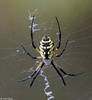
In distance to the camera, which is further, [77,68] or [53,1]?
[77,68]

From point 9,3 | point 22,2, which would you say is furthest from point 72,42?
point 9,3

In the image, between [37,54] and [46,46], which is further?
[37,54]

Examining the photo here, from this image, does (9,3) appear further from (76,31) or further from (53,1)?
(76,31)

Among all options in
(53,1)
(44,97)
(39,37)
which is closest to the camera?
(39,37)

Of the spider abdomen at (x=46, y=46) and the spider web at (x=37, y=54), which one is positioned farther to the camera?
the spider web at (x=37, y=54)

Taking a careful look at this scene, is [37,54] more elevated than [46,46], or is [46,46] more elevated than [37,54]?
[46,46]

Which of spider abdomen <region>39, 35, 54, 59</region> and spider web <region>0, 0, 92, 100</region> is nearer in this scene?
spider abdomen <region>39, 35, 54, 59</region>

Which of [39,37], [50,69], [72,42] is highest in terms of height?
[39,37]

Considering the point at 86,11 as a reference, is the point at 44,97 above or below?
below
